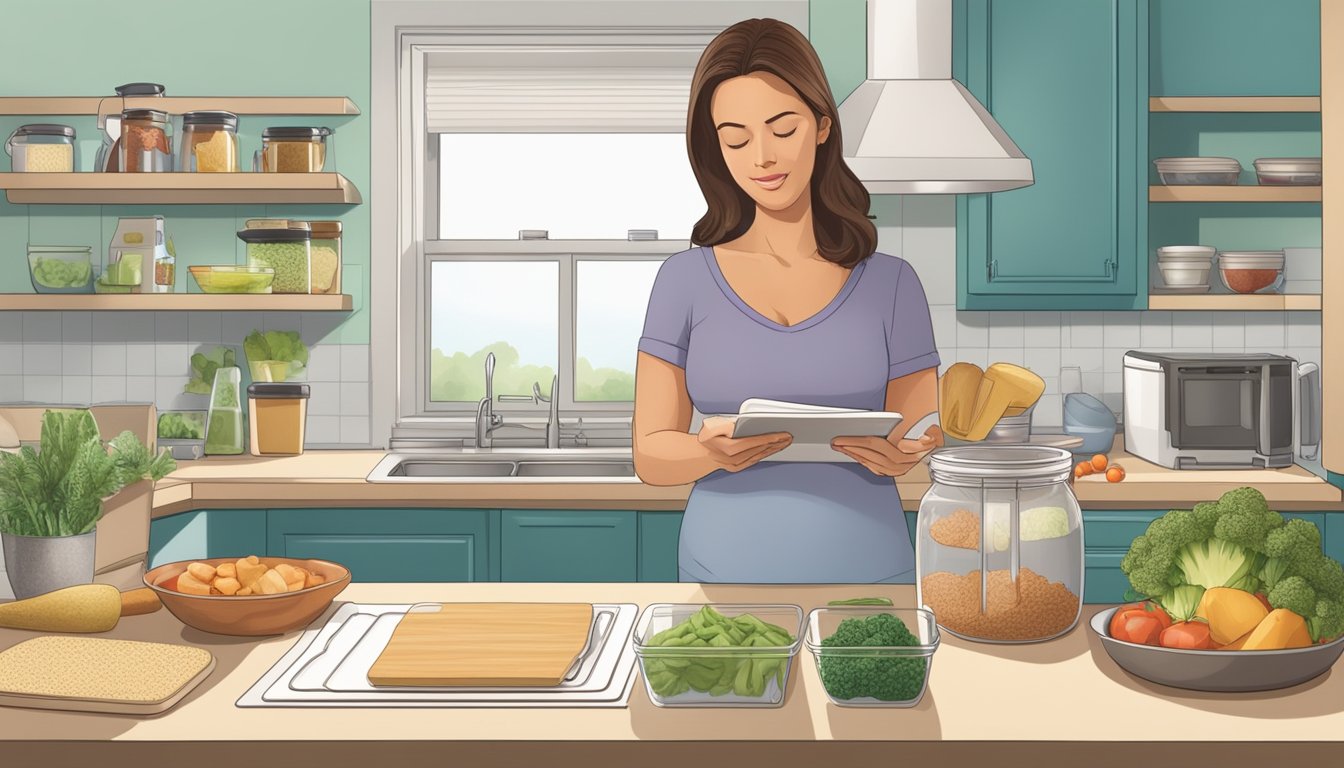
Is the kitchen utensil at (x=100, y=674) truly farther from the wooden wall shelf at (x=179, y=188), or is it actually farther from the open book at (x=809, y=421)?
the wooden wall shelf at (x=179, y=188)

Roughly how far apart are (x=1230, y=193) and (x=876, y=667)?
9.30 feet

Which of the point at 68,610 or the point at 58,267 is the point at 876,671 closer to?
the point at 68,610

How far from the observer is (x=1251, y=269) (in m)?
3.50

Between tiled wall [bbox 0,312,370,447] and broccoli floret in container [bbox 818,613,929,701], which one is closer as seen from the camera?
broccoli floret in container [bbox 818,613,929,701]

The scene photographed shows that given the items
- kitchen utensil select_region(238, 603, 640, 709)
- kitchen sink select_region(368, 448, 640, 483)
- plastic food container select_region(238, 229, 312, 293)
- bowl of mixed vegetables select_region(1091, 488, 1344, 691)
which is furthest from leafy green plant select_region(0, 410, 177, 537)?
plastic food container select_region(238, 229, 312, 293)

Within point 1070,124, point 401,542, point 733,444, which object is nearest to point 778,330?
point 733,444

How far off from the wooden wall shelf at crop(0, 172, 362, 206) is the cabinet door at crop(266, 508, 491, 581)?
0.98 meters

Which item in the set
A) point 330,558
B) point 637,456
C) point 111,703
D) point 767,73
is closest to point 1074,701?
point 637,456

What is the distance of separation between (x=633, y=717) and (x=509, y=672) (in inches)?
6.6

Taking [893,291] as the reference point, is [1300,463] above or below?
below

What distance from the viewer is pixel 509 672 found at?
1.29 m

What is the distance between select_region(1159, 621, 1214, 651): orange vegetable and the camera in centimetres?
128

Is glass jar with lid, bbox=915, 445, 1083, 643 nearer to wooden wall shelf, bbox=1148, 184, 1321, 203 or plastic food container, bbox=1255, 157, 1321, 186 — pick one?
wooden wall shelf, bbox=1148, 184, 1321, 203

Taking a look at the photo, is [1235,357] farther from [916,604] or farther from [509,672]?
[509,672]
